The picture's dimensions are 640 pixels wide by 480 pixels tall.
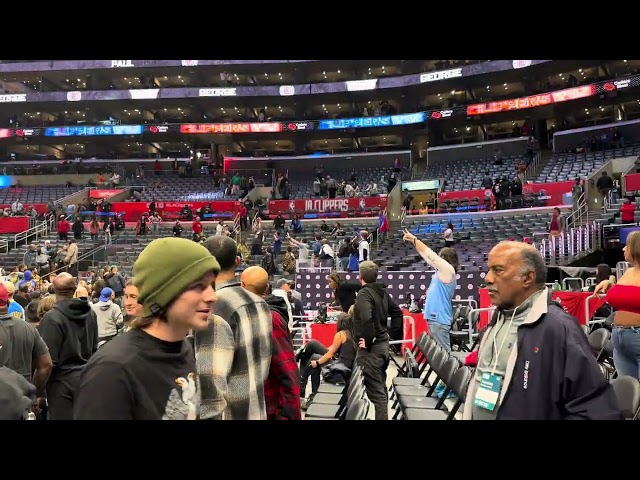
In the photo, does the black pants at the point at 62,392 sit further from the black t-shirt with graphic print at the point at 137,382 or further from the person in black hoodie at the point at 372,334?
Result: the black t-shirt with graphic print at the point at 137,382

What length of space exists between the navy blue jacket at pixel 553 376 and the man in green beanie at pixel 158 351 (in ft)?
3.98

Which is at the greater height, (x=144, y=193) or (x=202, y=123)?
(x=202, y=123)

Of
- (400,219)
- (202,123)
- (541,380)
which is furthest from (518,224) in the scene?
(202,123)

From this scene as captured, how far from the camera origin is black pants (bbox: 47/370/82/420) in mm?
3656

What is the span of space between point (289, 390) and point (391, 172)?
2805 centimetres

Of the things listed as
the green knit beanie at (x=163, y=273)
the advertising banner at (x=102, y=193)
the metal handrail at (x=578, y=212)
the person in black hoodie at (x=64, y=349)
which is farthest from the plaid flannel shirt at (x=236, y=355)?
the advertising banner at (x=102, y=193)

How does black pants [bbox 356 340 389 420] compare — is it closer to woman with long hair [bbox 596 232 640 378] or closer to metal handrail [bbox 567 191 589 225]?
woman with long hair [bbox 596 232 640 378]

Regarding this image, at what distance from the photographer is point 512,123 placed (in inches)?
1304

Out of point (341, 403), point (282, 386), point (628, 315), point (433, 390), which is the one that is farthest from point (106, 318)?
point (628, 315)

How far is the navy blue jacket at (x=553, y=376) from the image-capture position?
1.96 metres

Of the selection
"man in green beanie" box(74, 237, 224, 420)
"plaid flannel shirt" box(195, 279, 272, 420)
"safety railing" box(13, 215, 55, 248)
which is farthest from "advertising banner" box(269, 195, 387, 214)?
"man in green beanie" box(74, 237, 224, 420)

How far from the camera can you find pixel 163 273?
149 cm

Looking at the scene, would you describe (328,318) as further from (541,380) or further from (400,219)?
(400,219)

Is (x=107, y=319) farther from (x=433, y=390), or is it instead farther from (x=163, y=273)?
(x=163, y=273)
